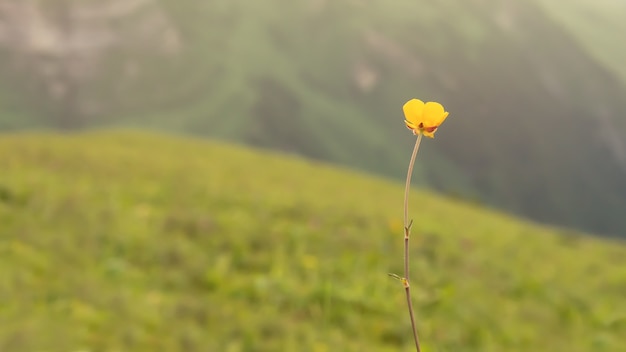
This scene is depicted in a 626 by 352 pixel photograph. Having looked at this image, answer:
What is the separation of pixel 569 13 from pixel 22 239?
161677 millimetres

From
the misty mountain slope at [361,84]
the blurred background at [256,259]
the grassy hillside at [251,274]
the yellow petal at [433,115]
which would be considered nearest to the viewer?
the yellow petal at [433,115]

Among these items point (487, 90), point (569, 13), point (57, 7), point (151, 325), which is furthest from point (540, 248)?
point (569, 13)

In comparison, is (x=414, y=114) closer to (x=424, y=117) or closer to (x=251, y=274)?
(x=424, y=117)

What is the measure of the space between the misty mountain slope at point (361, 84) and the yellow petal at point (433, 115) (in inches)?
4294

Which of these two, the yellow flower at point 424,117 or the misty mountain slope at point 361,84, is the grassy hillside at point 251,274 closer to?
the yellow flower at point 424,117

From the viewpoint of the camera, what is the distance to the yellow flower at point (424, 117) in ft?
2.93

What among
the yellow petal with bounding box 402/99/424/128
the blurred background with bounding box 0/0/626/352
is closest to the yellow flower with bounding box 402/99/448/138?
the yellow petal with bounding box 402/99/424/128

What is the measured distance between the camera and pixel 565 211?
413 feet

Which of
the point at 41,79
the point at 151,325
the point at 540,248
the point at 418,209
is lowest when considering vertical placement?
the point at 151,325

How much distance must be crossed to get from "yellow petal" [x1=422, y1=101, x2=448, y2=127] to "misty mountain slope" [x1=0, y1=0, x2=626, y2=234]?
109m

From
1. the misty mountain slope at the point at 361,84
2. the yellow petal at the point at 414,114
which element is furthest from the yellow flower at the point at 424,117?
the misty mountain slope at the point at 361,84

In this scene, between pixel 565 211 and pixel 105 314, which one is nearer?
pixel 105 314

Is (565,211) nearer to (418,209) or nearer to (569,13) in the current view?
(569,13)

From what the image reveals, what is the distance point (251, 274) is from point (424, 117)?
6698 millimetres
